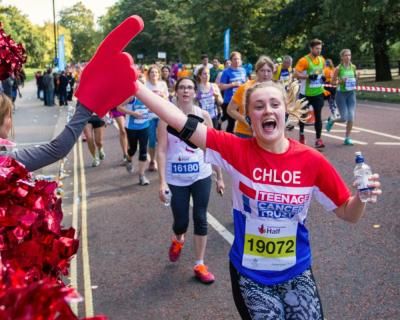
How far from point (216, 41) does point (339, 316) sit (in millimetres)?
46377

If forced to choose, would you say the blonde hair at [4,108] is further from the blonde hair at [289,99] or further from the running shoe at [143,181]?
the running shoe at [143,181]

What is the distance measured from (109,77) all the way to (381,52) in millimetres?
31871

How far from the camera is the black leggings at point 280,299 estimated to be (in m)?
2.76

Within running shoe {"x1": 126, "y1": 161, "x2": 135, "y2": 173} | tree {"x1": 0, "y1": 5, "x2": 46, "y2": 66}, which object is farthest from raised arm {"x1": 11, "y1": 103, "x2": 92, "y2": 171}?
tree {"x1": 0, "y1": 5, "x2": 46, "y2": 66}

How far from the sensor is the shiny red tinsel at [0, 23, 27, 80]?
2541 mm

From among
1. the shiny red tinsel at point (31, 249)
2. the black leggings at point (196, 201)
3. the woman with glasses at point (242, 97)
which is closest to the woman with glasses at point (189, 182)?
the black leggings at point (196, 201)

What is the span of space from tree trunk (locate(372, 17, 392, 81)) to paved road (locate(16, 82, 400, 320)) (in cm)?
2398

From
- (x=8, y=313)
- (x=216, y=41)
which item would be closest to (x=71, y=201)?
(x=8, y=313)

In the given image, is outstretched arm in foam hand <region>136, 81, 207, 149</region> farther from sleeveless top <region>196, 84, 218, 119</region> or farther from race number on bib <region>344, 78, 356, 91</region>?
race number on bib <region>344, 78, 356, 91</region>

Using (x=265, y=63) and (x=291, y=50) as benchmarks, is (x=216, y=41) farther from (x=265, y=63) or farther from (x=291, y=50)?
(x=265, y=63)

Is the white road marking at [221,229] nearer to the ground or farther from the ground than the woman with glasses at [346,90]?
nearer to the ground

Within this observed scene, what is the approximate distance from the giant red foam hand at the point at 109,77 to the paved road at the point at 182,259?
259 cm

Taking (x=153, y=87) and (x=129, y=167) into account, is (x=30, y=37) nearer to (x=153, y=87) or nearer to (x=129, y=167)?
(x=129, y=167)

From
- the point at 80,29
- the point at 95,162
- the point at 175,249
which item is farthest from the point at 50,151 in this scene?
the point at 80,29
